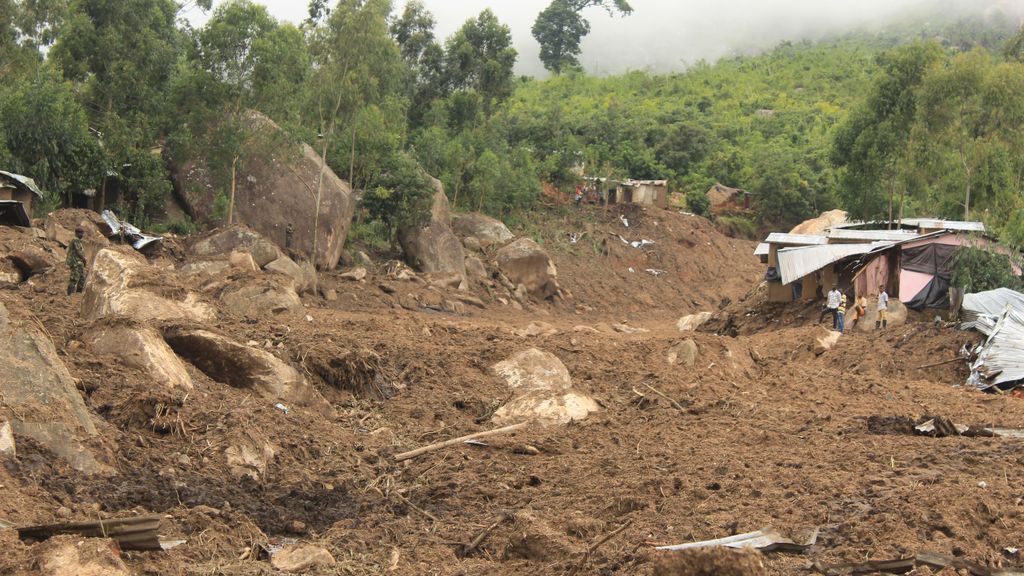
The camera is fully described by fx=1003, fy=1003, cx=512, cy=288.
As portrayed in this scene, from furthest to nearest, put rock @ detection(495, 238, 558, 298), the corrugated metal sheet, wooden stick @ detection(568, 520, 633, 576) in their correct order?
rock @ detection(495, 238, 558, 298) → the corrugated metal sheet → wooden stick @ detection(568, 520, 633, 576)

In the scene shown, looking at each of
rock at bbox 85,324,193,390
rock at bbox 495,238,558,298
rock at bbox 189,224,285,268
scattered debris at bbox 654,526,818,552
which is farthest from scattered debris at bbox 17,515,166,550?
rock at bbox 495,238,558,298

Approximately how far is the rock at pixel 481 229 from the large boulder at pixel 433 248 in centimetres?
304

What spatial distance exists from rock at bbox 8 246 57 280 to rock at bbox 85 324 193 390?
836cm

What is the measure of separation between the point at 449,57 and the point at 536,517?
34.2m

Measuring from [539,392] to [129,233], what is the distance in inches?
513

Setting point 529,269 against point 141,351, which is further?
point 529,269

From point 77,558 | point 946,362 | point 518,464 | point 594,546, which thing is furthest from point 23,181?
point 594,546

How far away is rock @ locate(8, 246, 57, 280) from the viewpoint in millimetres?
16641

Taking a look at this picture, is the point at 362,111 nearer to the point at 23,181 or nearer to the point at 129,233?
the point at 129,233

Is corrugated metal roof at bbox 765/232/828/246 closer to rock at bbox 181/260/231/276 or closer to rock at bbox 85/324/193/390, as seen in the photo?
rock at bbox 181/260/231/276

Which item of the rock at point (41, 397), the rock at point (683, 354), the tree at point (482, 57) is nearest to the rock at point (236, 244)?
the rock at point (683, 354)

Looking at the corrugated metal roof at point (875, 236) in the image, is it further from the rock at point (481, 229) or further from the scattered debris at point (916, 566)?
the scattered debris at point (916, 566)

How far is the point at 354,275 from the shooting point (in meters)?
24.6

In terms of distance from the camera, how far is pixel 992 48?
73812 mm
